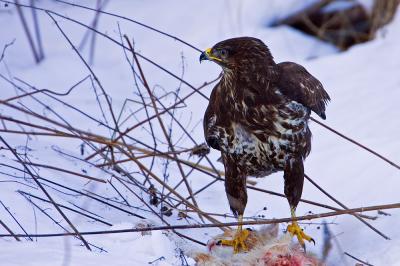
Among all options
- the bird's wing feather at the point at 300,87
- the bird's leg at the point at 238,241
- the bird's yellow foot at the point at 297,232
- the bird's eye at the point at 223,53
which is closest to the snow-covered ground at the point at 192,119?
the bird's yellow foot at the point at 297,232

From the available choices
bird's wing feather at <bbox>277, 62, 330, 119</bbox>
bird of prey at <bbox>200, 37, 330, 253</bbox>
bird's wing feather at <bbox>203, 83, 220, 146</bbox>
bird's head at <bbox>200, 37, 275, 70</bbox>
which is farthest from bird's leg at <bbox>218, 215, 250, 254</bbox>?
bird's head at <bbox>200, 37, 275, 70</bbox>

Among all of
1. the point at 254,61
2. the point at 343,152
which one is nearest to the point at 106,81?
the point at 343,152

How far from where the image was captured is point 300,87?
515cm

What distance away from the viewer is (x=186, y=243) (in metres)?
5.00

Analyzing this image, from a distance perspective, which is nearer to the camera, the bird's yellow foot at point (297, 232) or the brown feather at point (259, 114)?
the brown feather at point (259, 114)

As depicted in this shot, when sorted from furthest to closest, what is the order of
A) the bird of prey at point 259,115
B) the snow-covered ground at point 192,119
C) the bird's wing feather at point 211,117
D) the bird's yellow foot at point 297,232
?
the bird's wing feather at point 211,117, the bird's yellow foot at point 297,232, the bird of prey at point 259,115, the snow-covered ground at point 192,119

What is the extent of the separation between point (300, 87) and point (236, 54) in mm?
414

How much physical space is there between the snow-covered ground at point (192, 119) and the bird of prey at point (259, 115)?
0.45 meters

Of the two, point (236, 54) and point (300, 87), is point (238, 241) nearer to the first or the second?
point (300, 87)

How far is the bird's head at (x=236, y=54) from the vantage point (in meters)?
5.12

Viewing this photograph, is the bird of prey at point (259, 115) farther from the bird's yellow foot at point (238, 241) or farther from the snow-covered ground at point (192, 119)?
the snow-covered ground at point (192, 119)

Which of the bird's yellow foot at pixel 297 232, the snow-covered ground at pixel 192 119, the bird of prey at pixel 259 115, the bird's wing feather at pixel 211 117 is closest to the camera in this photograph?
the snow-covered ground at pixel 192 119

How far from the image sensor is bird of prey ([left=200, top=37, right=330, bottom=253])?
5.04 meters

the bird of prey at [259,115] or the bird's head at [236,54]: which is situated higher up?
the bird's head at [236,54]
